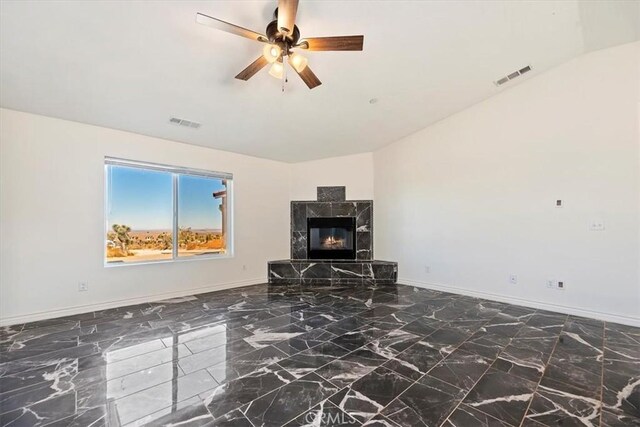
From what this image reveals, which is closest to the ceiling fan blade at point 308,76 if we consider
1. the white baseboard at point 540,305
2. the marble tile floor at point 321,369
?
the marble tile floor at point 321,369

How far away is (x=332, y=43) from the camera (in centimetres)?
248

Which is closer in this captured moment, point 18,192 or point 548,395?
point 548,395

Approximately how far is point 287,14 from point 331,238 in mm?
4875

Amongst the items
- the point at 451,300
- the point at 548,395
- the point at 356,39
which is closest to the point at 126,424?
the point at 548,395

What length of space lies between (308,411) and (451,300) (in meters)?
3.51

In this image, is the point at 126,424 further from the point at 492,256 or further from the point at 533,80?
A: the point at 533,80

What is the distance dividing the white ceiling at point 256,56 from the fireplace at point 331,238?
96.6 inches

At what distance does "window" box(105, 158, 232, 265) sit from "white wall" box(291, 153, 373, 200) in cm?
166

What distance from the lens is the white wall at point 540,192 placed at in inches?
140

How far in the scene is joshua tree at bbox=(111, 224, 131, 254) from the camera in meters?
4.46

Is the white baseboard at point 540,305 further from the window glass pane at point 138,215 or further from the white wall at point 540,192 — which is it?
the window glass pane at point 138,215

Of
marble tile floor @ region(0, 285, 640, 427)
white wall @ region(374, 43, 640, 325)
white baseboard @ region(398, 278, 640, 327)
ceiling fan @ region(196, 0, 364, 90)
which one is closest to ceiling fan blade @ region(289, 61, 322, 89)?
ceiling fan @ region(196, 0, 364, 90)

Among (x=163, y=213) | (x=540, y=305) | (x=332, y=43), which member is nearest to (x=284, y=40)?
(x=332, y=43)

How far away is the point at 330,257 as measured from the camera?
21.0 ft
